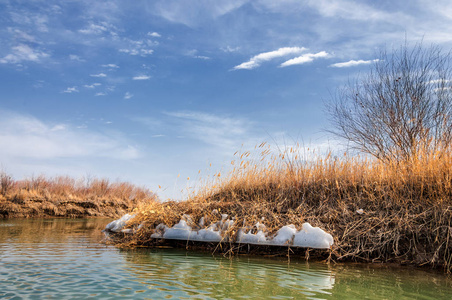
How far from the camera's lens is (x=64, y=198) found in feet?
56.5

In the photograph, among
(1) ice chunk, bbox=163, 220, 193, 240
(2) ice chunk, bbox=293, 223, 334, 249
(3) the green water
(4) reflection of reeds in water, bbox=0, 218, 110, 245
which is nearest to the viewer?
(3) the green water

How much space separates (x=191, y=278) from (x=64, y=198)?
15.5m

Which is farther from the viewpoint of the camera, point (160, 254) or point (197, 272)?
point (160, 254)

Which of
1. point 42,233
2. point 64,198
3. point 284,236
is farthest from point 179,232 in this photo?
point 64,198

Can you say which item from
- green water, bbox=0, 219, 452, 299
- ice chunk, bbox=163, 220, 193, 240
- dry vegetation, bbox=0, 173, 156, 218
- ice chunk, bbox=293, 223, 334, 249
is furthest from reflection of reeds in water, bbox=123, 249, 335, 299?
dry vegetation, bbox=0, 173, 156, 218

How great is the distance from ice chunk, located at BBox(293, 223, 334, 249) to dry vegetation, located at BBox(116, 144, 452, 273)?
0.65ft

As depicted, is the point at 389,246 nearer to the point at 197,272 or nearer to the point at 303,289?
the point at 303,289

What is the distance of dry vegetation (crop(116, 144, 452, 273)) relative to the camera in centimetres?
570

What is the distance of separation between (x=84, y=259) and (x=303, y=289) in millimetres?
3267

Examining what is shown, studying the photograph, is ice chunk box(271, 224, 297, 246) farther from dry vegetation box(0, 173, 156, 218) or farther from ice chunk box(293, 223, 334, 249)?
dry vegetation box(0, 173, 156, 218)

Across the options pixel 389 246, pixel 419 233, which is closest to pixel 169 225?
pixel 389 246

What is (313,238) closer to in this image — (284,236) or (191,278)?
(284,236)

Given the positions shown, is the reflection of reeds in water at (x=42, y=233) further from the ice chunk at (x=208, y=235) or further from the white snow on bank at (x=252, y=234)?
the ice chunk at (x=208, y=235)

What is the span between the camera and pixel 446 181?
245 inches
